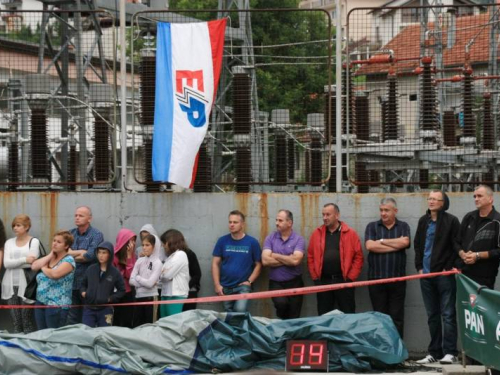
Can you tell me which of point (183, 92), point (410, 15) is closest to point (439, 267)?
point (183, 92)

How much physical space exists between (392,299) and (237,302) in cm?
186

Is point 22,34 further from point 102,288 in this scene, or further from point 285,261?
point 285,261

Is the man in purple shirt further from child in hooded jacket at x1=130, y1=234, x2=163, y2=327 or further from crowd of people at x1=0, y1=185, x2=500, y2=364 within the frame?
child in hooded jacket at x1=130, y1=234, x2=163, y2=327

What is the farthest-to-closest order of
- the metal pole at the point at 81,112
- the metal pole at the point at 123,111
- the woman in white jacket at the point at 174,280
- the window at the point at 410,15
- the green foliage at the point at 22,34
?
the green foliage at the point at 22,34 < the metal pole at the point at 81,112 < the window at the point at 410,15 < the metal pole at the point at 123,111 < the woman in white jacket at the point at 174,280

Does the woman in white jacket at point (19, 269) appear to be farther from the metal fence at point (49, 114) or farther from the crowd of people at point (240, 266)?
the metal fence at point (49, 114)

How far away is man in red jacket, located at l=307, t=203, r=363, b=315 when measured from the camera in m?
12.2

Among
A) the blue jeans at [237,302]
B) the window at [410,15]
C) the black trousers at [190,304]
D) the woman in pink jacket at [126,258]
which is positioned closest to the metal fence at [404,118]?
the window at [410,15]

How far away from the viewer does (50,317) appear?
12.1m

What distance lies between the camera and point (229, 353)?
11.1m

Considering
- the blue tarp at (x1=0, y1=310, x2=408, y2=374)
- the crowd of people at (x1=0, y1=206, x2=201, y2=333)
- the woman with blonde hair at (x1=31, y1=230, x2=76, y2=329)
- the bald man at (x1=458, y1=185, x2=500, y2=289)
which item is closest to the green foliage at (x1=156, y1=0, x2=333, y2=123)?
the crowd of people at (x1=0, y1=206, x2=201, y2=333)

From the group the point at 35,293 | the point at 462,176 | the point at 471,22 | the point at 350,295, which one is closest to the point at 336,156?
the point at 350,295

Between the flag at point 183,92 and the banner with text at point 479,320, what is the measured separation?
3858 mm

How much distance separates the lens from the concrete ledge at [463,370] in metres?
10.4

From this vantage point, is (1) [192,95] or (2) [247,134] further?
(2) [247,134]
